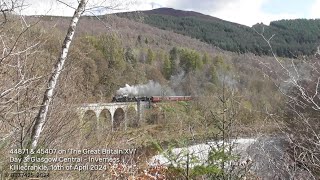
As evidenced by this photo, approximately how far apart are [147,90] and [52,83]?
5039 cm

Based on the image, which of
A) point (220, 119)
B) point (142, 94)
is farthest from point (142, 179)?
point (142, 94)

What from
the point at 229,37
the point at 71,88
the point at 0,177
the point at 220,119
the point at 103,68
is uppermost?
the point at 229,37

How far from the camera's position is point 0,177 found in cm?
351

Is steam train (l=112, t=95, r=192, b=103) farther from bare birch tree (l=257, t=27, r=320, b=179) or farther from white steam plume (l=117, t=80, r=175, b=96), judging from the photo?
bare birch tree (l=257, t=27, r=320, b=179)

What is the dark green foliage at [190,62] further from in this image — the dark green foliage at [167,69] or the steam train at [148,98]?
the steam train at [148,98]

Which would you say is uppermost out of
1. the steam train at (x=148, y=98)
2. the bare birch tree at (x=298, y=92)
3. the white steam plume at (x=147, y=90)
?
the white steam plume at (x=147, y=90)

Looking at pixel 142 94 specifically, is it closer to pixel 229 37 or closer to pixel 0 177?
pixel 0 177

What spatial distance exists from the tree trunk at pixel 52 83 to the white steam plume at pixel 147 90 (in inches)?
1538

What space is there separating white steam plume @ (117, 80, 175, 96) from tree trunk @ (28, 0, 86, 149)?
39073 millimetres

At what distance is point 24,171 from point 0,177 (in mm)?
271

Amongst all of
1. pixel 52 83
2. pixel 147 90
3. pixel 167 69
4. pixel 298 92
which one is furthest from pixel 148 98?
pixel 52 83

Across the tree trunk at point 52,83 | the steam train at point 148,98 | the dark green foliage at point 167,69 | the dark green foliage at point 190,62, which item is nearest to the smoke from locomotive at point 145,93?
the steam train at point 148,98

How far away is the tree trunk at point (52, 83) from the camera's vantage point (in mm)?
4488

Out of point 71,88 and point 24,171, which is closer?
point 24,171
